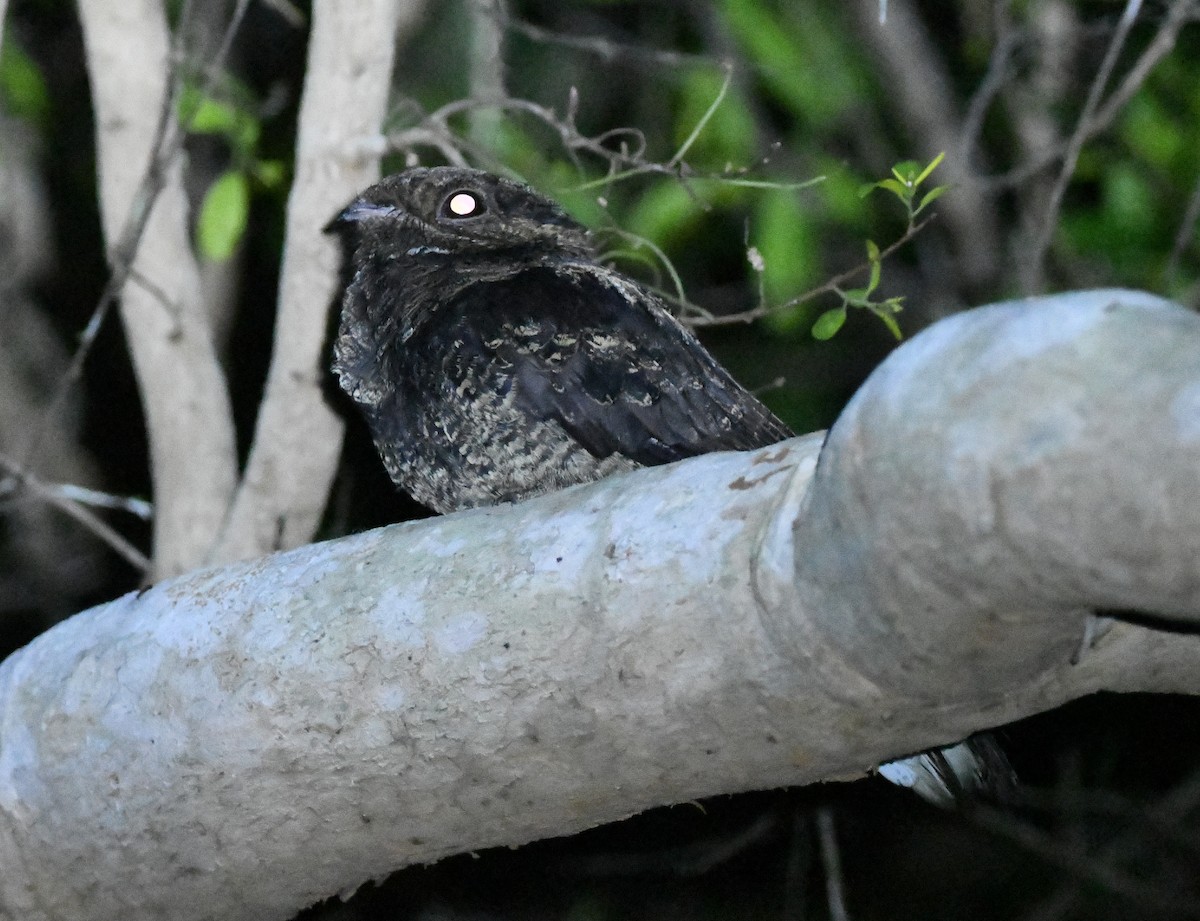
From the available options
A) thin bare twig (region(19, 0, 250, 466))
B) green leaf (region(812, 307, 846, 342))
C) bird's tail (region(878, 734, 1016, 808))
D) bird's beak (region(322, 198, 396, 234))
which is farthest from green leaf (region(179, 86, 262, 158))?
bird's tail (region(878, 734, 1016, 808))

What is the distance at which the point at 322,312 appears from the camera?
3.72m

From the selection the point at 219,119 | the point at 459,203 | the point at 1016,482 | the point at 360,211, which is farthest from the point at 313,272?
the point at 1016,482

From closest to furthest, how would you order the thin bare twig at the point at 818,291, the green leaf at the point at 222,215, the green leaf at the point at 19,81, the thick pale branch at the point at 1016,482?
the thick pale branch at the point at 1016,482 < the thin bare twig at the point at 818,291 < the green leaf at the point at 222,215 < the green leaf at the point at 19,81

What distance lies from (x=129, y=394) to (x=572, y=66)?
2.48m

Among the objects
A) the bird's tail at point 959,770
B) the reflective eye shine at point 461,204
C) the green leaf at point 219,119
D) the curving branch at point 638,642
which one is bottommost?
the bird's tail at point 959,770

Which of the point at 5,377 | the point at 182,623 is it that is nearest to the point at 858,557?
the point at 182,623

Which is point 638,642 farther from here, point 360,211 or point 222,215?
point 222,215

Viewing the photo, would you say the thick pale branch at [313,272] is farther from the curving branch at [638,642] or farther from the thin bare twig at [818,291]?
the curving branch at [638,642]

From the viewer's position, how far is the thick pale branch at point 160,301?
12.9ft

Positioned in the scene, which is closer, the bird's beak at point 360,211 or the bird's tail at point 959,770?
the bird's tail at point 959,770

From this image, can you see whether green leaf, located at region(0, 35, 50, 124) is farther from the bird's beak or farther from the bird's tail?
the bird's tail

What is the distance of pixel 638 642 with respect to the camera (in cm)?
216

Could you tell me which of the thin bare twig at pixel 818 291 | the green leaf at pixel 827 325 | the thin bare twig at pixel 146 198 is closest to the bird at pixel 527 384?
the thin bare twig at pixel 818 291

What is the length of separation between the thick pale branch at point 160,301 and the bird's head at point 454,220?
62 centimetres
